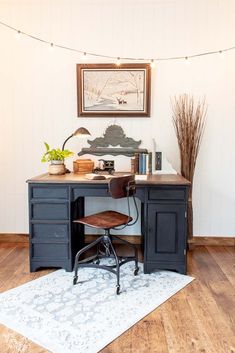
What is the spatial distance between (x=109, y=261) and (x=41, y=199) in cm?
94

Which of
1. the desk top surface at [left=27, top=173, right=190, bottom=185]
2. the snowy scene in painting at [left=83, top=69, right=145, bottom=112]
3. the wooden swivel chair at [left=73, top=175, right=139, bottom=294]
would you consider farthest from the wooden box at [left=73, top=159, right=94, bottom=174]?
the snowy scene in painting at [left=83, top=69, right=145, bottom=112]

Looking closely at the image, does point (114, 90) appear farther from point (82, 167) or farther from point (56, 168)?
point (56, 168)

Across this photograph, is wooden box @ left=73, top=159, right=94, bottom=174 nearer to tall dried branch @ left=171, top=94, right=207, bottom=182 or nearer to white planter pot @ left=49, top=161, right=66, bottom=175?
white planter pot @ left=49, top=161, right=66, bottom=175

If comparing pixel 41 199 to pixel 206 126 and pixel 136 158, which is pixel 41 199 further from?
pixel 206 126

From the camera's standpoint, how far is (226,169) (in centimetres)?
348

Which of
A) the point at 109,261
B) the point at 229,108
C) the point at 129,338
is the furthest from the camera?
the point at 229,108

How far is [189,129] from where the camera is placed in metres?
3.30

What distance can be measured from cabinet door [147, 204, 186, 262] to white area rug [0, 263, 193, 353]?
0.18 metres

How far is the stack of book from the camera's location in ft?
10.4

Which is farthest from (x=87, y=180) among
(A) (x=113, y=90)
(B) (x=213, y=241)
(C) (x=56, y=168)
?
(B) (x=213, y=241)

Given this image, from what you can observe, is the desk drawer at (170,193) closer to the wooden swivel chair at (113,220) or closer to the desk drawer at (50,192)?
the wooden swivel chair at (113,220)

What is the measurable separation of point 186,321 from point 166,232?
0.83 m

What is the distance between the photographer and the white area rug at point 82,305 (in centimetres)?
186

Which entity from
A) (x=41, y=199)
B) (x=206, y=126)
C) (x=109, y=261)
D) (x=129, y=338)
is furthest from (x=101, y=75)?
(x=129, y=338)
